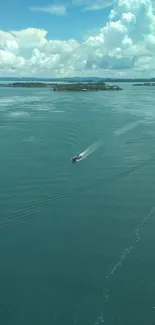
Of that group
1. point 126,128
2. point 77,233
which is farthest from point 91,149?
point 77,233

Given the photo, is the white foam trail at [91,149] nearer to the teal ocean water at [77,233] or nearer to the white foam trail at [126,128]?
the teal ocean water at [77,233]

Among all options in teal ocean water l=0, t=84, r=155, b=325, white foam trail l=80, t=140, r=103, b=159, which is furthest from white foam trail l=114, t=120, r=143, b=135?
white foam trail l=80, t=140, r=103, b=159

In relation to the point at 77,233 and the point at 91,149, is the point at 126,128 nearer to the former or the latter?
the point at 91,149

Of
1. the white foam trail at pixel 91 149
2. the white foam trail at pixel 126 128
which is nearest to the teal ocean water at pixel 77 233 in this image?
the white foam trail at pixel 91 149

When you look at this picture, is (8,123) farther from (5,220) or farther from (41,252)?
(41,252)

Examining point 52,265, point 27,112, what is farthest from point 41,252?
point 27,112

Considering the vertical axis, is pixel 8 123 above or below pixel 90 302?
above

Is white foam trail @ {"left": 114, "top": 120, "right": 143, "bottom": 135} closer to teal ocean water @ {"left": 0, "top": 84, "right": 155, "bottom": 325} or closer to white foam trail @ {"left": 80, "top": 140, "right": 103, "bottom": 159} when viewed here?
teal ocean water @ {"left": 0, "top": 84, "right": 155, "bottom": 325}
